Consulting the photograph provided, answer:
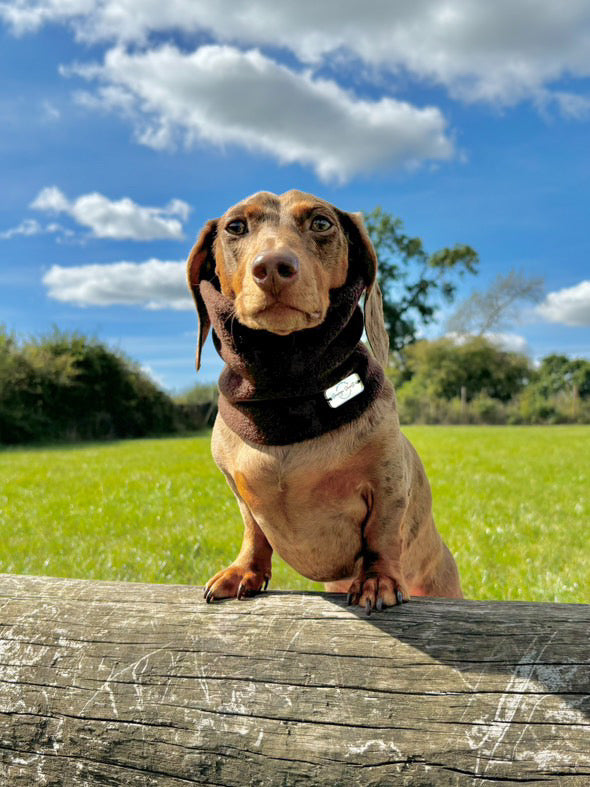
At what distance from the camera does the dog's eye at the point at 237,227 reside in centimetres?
A: 179

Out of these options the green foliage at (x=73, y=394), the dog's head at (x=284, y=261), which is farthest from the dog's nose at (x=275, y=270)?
the green foliage at (x=73, y=394)

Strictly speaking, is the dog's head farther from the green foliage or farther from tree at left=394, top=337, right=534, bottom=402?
tree at left=394, top=337, right=534, bottom=402

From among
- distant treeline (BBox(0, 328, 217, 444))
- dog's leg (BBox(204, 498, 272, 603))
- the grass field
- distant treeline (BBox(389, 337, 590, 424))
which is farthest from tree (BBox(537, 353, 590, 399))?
dog's leg (BBox(204, 498, 272, 603))

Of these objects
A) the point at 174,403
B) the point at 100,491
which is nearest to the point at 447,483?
the point at 100,491

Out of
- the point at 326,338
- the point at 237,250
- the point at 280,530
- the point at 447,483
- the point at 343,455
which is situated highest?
the point at 237,250

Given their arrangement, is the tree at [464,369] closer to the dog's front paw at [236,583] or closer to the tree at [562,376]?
the tree at [562,376]

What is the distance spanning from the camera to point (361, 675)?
5.42ft

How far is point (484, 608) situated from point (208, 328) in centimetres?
116

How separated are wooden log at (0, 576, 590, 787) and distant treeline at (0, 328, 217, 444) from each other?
22.6 meters

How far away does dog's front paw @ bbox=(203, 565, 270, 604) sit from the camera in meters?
1.98

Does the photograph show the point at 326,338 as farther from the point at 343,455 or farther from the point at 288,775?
the point at 288,775

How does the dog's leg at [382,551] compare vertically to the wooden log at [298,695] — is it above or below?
above

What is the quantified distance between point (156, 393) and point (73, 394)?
142 inches

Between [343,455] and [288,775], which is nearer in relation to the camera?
[288,775]
